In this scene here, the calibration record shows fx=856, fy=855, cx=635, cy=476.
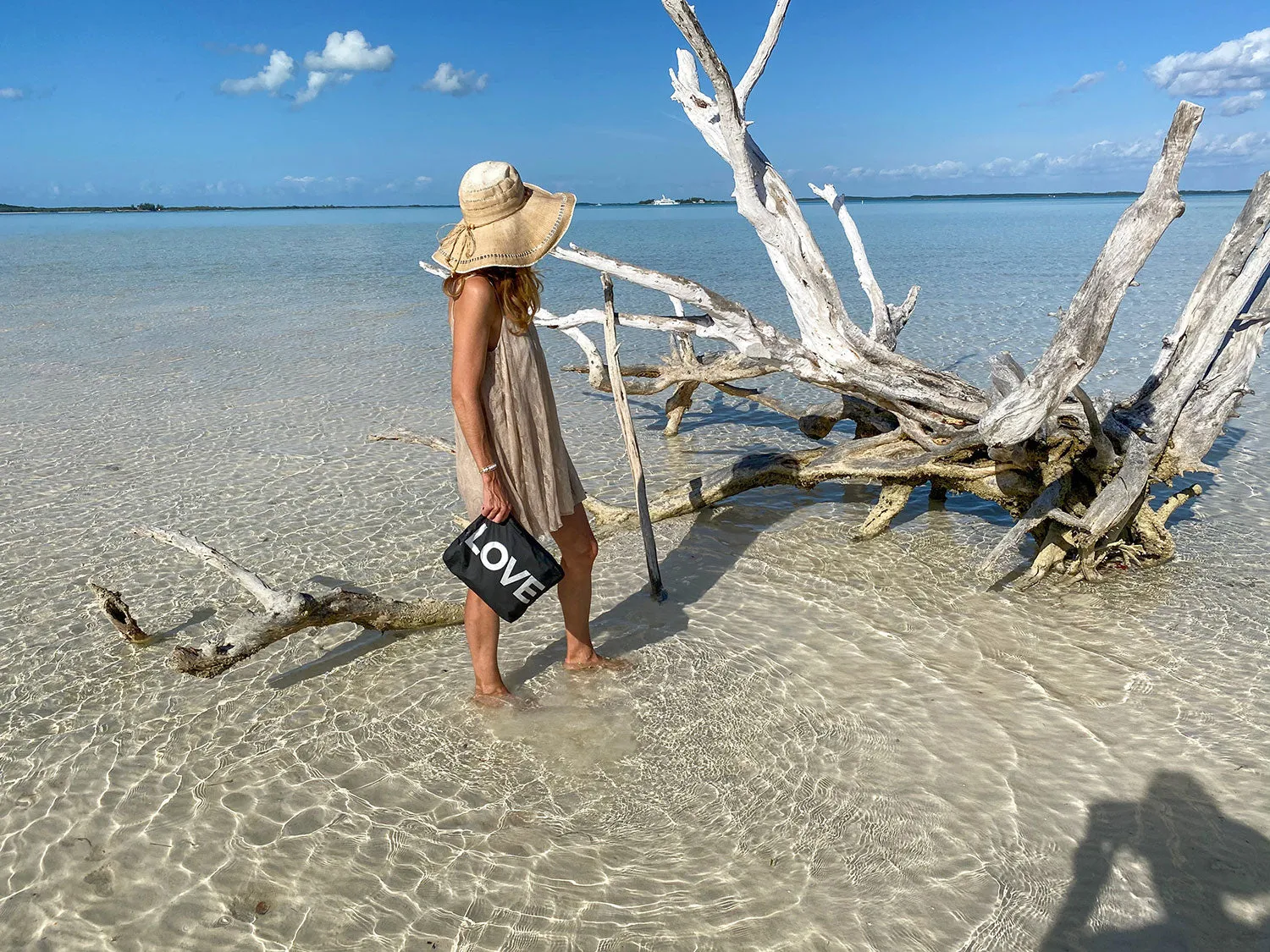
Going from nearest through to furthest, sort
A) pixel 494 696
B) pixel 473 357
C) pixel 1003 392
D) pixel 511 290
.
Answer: pixel 473 357, pixel 511 290, pixel 494 696, pixel 1003 392

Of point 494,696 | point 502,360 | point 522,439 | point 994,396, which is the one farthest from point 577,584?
point 994,396

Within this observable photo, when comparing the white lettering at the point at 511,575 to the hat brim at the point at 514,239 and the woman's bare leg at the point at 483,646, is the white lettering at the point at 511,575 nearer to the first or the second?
the woman's bare leg at the point at 483,646

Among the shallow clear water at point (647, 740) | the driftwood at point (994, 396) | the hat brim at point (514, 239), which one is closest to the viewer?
the shallow clear water at point (647, 740)

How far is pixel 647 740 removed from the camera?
3695mm

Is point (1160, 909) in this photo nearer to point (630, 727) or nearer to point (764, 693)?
point (764, 693)

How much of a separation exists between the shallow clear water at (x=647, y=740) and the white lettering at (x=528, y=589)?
2.35ft

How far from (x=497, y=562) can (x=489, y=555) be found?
0.14 ft

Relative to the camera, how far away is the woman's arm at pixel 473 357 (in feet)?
10.2

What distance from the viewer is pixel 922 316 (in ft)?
49.8

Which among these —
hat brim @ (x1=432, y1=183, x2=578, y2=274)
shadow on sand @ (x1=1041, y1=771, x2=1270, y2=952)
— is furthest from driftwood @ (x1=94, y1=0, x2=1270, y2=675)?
shadow on sand @ (x1=1041, y1=771, x2=1270, y2=952)

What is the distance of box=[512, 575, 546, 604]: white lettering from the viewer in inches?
132

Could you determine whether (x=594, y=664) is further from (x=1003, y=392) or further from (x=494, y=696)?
(x=1003, y=392)

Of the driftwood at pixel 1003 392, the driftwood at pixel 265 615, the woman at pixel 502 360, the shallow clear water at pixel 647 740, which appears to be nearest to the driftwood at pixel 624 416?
the driftwood at pixel 1003 392

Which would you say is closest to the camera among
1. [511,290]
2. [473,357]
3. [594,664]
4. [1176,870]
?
[1176,870]
